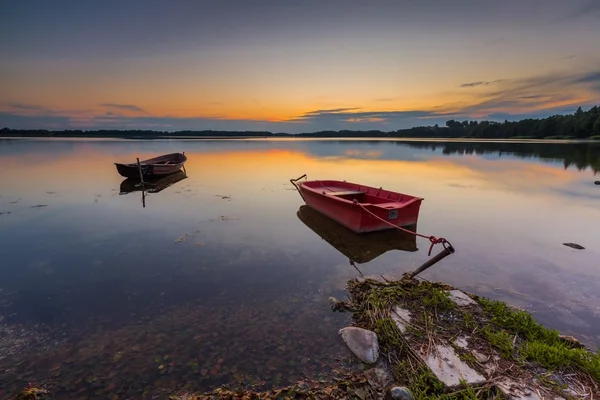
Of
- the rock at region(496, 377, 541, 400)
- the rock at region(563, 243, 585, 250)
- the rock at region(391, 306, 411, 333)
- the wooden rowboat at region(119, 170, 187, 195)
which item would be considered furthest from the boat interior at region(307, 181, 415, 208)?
the wooden rowboat at region(119, 170, 187, 195)

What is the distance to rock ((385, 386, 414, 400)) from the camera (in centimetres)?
388

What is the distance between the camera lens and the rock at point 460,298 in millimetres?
5926

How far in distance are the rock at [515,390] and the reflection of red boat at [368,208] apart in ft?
18.8

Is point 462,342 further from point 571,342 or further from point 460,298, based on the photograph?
point 571,342

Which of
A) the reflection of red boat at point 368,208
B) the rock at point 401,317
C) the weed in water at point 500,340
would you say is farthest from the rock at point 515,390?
the reflection of red boat at point 368,208

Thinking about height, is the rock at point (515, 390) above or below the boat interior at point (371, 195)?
below

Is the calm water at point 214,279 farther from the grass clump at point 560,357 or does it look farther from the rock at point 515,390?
the rock at point 515,390

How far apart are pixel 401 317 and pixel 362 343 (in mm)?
1002

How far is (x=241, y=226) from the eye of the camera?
1199cm

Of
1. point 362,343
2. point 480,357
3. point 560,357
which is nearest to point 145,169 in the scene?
point 362,343

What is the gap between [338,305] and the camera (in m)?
6.35

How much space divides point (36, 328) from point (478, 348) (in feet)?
25.3

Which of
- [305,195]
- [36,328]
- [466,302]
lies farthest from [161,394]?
[305,195]

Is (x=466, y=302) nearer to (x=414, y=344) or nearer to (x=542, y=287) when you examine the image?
(x=414, y=344)
